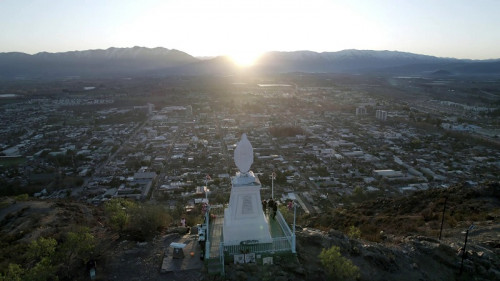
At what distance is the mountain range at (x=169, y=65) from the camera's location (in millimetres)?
148375

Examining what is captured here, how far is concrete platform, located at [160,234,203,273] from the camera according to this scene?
23.7 ft

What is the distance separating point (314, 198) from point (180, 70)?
461ft

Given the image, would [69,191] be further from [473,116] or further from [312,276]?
[473,116]

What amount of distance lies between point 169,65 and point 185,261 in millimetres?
167384

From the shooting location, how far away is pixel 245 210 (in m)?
7.72

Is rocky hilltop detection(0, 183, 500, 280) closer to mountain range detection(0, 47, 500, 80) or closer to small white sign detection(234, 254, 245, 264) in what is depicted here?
small white sign detection(234, 254, 245, 264)

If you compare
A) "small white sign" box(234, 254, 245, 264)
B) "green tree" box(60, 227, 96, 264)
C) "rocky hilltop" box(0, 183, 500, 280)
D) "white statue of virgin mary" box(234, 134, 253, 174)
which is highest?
"white statue of virgin mary" box(234, 134, 253, 174)

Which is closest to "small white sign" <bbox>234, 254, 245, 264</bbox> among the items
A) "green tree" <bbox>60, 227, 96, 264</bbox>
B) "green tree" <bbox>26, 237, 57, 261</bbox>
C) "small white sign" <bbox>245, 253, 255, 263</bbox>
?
"small white sign" <bbox>245, 253, 255, 263</bbox>

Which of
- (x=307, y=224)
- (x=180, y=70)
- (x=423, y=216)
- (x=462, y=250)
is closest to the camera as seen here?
(x=462, y=250)

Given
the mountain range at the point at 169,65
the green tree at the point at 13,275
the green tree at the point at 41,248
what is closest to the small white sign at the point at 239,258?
the green tree at the point at 41,248

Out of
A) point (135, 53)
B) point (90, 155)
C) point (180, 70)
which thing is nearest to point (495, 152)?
point (90, 155)

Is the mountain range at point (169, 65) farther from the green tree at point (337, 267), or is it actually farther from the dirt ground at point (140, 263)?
the green tree at point (337, 267)

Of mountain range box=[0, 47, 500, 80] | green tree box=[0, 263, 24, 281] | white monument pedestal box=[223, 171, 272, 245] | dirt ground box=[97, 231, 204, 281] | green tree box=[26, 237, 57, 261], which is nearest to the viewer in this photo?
green tree box=[0, 263, 24, 281]

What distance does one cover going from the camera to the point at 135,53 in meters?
179
